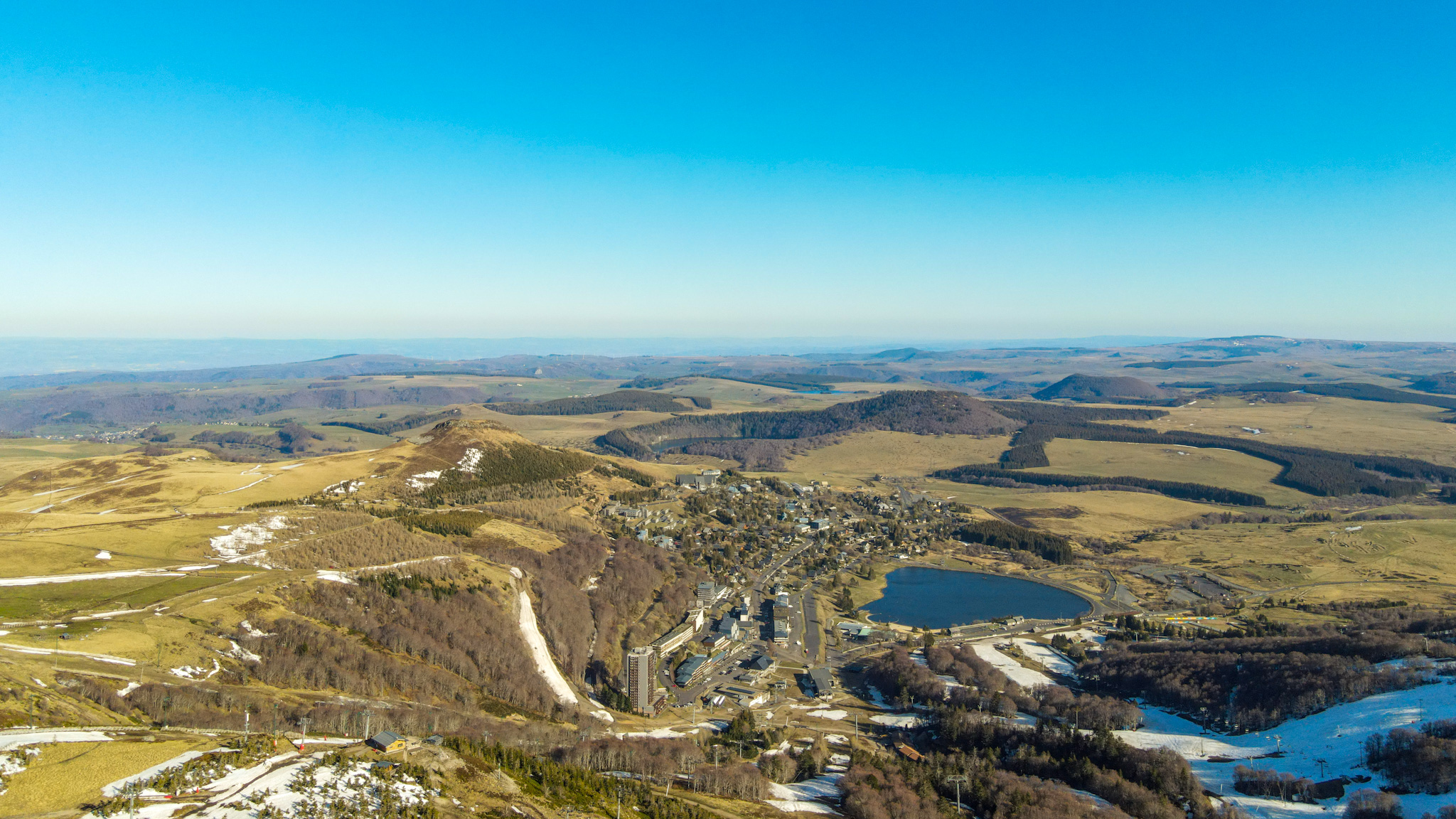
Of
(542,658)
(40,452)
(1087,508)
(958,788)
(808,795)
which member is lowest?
(1087,508)

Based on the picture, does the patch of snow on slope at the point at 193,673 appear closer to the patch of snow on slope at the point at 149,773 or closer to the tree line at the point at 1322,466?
the patch of snow on slope at the point at 149,773

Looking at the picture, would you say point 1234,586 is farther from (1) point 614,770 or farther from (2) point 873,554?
(1) point 614,770

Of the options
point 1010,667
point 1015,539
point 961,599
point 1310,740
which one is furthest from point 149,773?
point 1015,539

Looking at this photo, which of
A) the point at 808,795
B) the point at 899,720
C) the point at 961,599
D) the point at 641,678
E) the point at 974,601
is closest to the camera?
the point at 808,795

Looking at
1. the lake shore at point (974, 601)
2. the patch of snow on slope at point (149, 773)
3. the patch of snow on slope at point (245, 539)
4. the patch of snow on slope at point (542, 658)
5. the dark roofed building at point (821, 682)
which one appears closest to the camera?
the patch of snow on slope at point (149, 773)

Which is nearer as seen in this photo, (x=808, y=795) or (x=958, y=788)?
(x=958, y=788)

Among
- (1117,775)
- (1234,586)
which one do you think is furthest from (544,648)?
(1234,586)

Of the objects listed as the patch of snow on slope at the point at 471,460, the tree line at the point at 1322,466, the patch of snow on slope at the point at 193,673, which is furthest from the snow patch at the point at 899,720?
the tree line at the point at 1322,466

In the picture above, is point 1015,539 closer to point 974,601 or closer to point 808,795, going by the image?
point 974,601
